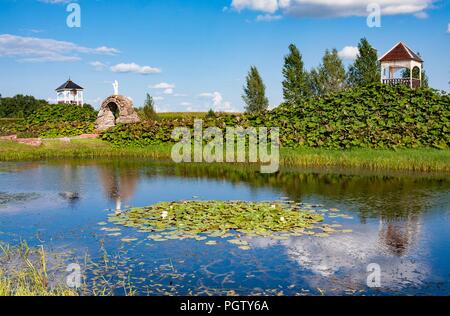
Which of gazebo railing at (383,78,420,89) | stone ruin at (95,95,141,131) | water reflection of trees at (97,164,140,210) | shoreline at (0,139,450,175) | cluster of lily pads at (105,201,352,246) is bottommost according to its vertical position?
cluster of lily pads at (105,201,352,246)

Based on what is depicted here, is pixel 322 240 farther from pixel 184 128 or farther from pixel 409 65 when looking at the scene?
pixel 409 65

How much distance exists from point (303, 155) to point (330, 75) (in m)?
22.9

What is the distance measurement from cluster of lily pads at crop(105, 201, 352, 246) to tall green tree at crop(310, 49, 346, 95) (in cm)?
3259

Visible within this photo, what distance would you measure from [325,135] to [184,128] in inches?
328

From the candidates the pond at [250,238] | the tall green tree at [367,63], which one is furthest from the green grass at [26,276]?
the tall green tree at [367,63]

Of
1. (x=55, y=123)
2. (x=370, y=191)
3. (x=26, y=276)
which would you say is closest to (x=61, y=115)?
(x=55, y=123)

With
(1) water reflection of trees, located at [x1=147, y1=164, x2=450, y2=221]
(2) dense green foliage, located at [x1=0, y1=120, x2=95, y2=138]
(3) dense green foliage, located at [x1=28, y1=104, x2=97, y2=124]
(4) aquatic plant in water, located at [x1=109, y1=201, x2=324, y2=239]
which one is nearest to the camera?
(4) aquatic plant in water, located at [x1=109, y1=201, x2=324, y2=239]

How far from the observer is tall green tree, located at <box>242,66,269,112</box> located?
4391cm

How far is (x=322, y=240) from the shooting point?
401 inches

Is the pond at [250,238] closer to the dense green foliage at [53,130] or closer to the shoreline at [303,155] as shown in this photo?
the shoreline at [303,155]

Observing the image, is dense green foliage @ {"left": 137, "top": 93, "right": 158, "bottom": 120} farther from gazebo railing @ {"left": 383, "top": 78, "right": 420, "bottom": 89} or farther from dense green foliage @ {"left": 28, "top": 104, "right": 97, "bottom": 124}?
gazebo railing @ {"left": 383, "top": 78, "right": 420, "bottom": 89}

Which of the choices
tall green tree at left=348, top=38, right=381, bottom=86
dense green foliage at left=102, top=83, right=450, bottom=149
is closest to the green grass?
dense green foliage at left=102, top=83, right=450, bottom=149

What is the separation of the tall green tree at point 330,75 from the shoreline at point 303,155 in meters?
20.0

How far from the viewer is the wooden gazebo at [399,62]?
105 ft
